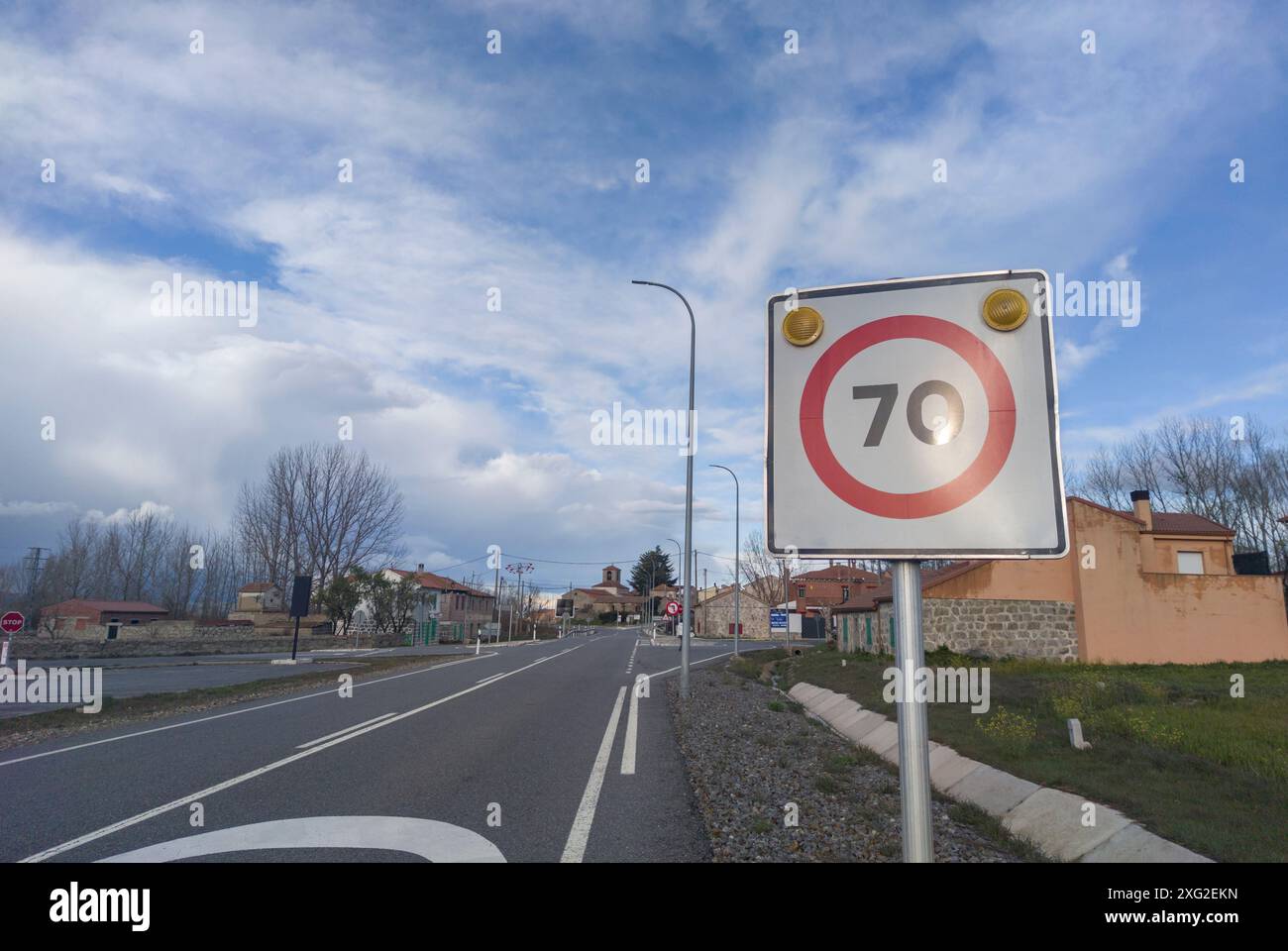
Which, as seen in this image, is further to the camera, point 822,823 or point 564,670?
point 564,670

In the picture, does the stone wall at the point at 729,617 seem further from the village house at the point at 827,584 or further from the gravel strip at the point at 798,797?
the gravel strip at the point at 798,797

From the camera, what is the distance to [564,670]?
81.3 feet

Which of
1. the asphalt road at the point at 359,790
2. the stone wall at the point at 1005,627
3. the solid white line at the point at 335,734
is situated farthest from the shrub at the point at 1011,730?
the stone wall at the point at 1005,627

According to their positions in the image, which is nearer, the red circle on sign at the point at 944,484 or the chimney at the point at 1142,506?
the red circle on sign at the point at 944,484

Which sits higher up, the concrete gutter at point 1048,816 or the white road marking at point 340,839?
the white road marking at point 340,839

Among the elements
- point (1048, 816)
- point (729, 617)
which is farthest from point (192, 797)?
point (729, 617)

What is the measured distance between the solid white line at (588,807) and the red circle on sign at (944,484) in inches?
167

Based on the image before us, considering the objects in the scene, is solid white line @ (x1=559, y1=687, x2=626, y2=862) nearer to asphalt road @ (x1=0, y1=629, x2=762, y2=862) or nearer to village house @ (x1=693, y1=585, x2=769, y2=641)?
asphalt road @ (x1=0, y1=629, x2=762, y2=862)

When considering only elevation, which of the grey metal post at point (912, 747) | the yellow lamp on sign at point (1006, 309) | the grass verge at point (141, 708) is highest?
the yellow lamp on sign at point (1006, 309)

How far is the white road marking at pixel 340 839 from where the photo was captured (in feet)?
16.1

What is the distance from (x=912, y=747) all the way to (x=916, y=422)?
84 cm
